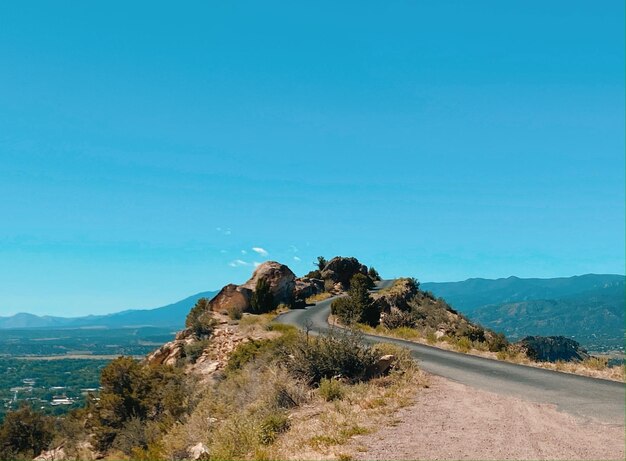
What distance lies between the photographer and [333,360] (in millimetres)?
16625

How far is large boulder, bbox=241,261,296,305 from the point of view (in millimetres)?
47159

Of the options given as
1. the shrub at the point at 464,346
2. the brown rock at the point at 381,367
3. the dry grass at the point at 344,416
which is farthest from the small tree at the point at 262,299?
the dry grass at the point at 344,416

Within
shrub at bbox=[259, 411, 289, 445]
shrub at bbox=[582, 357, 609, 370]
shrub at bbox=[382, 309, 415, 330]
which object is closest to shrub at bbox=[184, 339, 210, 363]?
shrub at bbox=[382, 309, 415, 330]

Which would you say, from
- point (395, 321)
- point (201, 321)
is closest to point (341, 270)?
point (395, 321)

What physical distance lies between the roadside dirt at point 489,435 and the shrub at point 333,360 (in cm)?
345

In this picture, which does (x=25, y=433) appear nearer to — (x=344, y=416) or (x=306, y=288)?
(x=344, y=416)

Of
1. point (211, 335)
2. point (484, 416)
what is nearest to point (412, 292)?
point (211, 335)

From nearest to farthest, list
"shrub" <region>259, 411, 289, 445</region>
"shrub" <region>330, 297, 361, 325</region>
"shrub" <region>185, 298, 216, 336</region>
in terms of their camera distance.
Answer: "shrub" <region>259, 411, 289, 445</region> < "shrub" <region>185, 298, 216, 336</region> < "shrub" <region>330, 297, 361, 325</region>

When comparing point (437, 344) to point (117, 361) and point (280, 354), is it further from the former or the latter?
point (117, 361)

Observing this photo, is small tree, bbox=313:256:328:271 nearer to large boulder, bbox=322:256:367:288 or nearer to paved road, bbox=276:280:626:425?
large boulder, bbox=322:256:367:288

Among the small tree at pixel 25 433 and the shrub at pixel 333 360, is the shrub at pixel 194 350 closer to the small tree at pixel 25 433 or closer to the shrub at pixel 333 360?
the small tree at pixel 25 433

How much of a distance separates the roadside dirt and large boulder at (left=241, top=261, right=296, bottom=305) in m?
34.5

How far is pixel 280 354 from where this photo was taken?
1922 centimetres

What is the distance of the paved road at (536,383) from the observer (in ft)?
41.3
